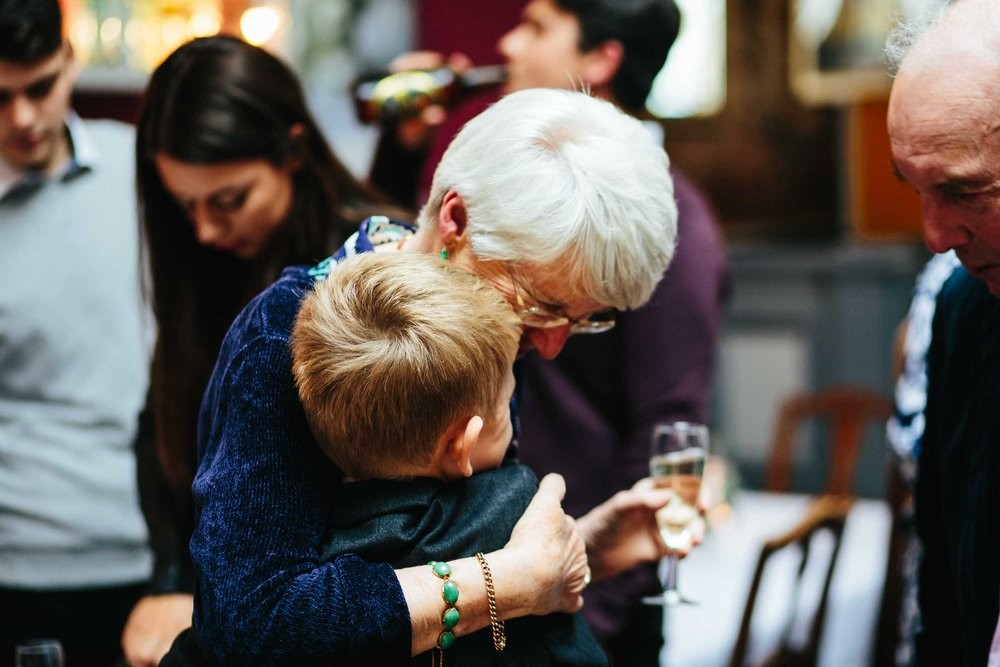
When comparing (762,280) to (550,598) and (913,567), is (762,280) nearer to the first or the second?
(913,567)

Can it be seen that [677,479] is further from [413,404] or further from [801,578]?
[801,578]

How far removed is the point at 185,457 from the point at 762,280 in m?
4.80

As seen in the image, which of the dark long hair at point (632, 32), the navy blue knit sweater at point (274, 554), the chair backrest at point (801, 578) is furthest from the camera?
the chair backrest at point (801, 578)

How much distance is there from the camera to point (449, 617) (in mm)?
1256

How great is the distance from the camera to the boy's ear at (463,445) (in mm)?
1256

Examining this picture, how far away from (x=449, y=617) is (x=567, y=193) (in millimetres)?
523

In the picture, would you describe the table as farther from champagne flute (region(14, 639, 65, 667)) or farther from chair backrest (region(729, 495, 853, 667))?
champagne flute (region(14, 639, 65, 667))

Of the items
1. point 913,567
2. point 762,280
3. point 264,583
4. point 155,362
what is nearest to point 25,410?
point 155,362

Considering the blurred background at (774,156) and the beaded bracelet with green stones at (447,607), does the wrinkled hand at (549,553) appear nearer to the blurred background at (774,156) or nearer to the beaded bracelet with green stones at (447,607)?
the beaded bracelet with green stones at (447,607)

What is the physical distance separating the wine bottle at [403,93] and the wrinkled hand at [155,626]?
1.26 m

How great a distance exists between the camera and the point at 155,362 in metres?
1.95

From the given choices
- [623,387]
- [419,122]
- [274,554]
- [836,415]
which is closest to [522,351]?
[274,554]

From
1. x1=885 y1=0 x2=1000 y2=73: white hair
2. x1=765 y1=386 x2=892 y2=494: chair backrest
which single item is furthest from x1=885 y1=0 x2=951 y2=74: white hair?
x1=765 y1=386 x2=892 y2=494: chair backrest

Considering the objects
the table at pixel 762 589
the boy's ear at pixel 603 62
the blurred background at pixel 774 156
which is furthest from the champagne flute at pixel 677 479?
the blurred background at pixel 774 156
